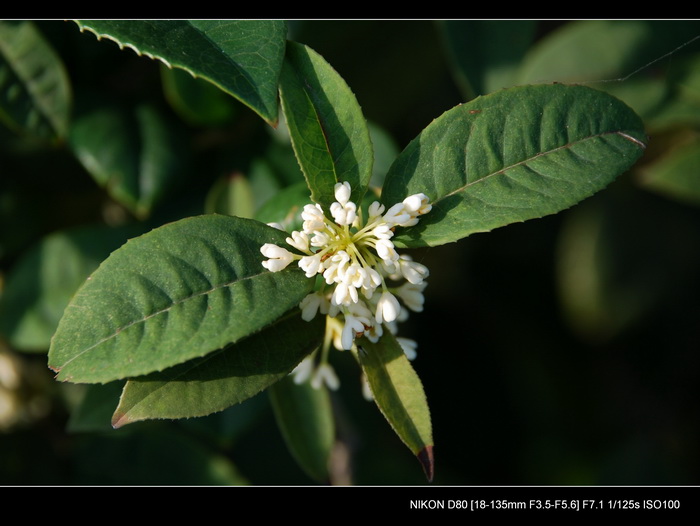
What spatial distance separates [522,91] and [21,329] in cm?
135

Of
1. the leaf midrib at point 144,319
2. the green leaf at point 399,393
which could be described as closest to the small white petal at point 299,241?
the leaf midrib at point 144,319

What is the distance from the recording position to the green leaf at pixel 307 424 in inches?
55.6

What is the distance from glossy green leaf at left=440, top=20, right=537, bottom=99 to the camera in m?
1.75

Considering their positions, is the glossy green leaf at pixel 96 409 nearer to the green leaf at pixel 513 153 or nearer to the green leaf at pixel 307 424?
the green leaf at pixel 307 424

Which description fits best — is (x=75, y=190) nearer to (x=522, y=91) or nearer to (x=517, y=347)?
(x=522, y=91)

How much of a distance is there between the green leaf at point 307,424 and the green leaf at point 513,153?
0.57 m

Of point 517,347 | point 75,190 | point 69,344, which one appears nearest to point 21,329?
point 75,190

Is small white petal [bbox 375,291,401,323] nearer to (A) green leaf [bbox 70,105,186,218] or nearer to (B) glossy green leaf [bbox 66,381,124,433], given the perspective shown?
(B) glossy green leaf [bbox 66,381,124,433]

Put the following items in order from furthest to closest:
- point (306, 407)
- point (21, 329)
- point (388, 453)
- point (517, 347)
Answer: point (517, 347) < point (388, 453) < point (21, 329) < point (306, 407)

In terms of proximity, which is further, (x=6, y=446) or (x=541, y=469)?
(x=541, y=469)

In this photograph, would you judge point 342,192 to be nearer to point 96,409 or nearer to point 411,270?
point 411,270

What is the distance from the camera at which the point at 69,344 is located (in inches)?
35.9

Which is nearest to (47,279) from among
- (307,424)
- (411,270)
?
(307,424)

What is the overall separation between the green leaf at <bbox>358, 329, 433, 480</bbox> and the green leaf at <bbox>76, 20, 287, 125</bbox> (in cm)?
40
